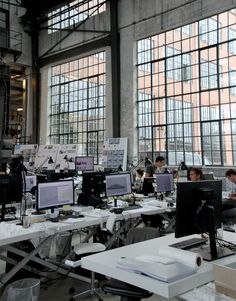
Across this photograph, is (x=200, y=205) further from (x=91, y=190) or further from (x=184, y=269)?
(x=91, y=190)

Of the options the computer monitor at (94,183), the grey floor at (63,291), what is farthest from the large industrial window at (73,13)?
the grey floor at (63,291)

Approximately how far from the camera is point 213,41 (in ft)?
27.5

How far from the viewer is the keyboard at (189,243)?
202 centimetres

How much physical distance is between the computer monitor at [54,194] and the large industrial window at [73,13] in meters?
8.43

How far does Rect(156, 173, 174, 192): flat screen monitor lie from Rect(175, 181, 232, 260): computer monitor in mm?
3230

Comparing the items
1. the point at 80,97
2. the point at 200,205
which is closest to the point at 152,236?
the point at 200,205

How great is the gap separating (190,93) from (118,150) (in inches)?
104

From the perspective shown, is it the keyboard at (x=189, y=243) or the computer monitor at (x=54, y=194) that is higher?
the computer monitor at (x=54, y=194)

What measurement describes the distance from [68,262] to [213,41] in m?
7.31

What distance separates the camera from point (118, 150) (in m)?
9.60

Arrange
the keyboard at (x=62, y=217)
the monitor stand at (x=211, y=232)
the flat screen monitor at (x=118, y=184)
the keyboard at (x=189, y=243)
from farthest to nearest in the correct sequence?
the flat screen monitor at (x=118, y=184), the keyboard at (x=62, y=217), the keyboard at (x=189, y=243), the monitor stand at (x=211, y=232)

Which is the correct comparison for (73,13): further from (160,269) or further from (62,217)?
(160,269)

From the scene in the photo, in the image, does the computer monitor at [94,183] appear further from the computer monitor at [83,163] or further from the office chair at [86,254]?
the computer monitor at [83,163]

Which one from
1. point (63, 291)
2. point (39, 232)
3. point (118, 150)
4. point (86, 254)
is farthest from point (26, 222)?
point (118, 150)
